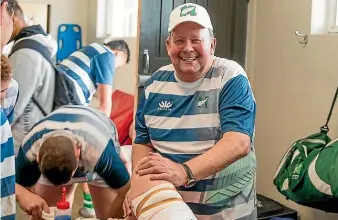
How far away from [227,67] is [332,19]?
49.9 inches

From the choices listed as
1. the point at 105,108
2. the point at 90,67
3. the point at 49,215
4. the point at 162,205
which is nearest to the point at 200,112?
the point at 162,205

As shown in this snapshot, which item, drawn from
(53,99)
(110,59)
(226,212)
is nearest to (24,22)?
(53,99)

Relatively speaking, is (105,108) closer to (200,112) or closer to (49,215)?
(49,215)

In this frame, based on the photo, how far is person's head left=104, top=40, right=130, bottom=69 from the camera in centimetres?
331

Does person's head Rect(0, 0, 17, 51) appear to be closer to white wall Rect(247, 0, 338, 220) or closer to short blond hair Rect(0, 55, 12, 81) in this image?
short blond hair Rect(0, 55, 12, 81)

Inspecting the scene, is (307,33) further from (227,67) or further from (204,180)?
(204,180)

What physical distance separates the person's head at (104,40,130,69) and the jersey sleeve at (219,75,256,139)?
1.94 meters

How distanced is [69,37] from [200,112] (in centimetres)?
249

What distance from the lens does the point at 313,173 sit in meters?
1.91

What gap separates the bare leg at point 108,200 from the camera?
1925 mm

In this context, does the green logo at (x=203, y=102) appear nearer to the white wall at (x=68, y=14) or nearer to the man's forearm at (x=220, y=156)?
the man's forearm at (x=220, y=156)

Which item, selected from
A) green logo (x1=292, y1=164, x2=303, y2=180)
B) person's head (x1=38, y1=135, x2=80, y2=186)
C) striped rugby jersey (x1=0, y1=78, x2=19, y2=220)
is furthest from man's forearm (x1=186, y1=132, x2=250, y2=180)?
green logo (x1=292, y1=164, x2=303, y2=180)

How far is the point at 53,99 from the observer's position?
96.0 inches

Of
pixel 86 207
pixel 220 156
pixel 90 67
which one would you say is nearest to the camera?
pixel 220 156
